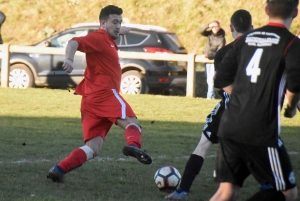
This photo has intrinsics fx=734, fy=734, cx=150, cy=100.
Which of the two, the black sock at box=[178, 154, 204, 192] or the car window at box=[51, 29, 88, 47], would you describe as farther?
the car window at box=[51, 29, 88, 47]

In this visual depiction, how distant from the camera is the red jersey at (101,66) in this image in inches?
280

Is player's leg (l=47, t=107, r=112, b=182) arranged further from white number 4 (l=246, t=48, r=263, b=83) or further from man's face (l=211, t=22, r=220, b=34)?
man's face (l=211, t=22, r=220, b=34)

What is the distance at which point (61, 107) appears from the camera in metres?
14.9

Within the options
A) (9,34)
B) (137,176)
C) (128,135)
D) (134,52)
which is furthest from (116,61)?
(9,34)

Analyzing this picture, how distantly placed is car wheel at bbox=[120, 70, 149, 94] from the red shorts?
10.5m

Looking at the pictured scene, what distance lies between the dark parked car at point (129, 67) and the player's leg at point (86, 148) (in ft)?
34.3

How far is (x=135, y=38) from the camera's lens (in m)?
18.8

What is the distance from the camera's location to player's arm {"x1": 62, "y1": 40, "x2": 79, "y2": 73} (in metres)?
6.46

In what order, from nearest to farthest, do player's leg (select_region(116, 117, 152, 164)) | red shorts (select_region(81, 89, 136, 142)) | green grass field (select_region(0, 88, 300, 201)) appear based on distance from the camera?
1. player's leg (select_region(116, 117, 152, 164))
2. green grass field (select_region(0, 88, 300, 201))
3. red shorts (select_region(81, 89, 136, 142))

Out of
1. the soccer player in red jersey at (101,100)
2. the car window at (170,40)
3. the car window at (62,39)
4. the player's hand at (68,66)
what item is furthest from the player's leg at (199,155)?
the car window at (62,39)

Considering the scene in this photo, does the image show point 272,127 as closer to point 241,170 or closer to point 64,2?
point 241,170

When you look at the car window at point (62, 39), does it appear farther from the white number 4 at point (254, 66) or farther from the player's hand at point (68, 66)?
the white number 4 at point (254, 66)

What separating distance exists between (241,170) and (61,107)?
10.4 metres

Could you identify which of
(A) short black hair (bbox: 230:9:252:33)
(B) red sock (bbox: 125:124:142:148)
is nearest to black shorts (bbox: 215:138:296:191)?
(A) short black hair (bbox: 230:9:252:33)
